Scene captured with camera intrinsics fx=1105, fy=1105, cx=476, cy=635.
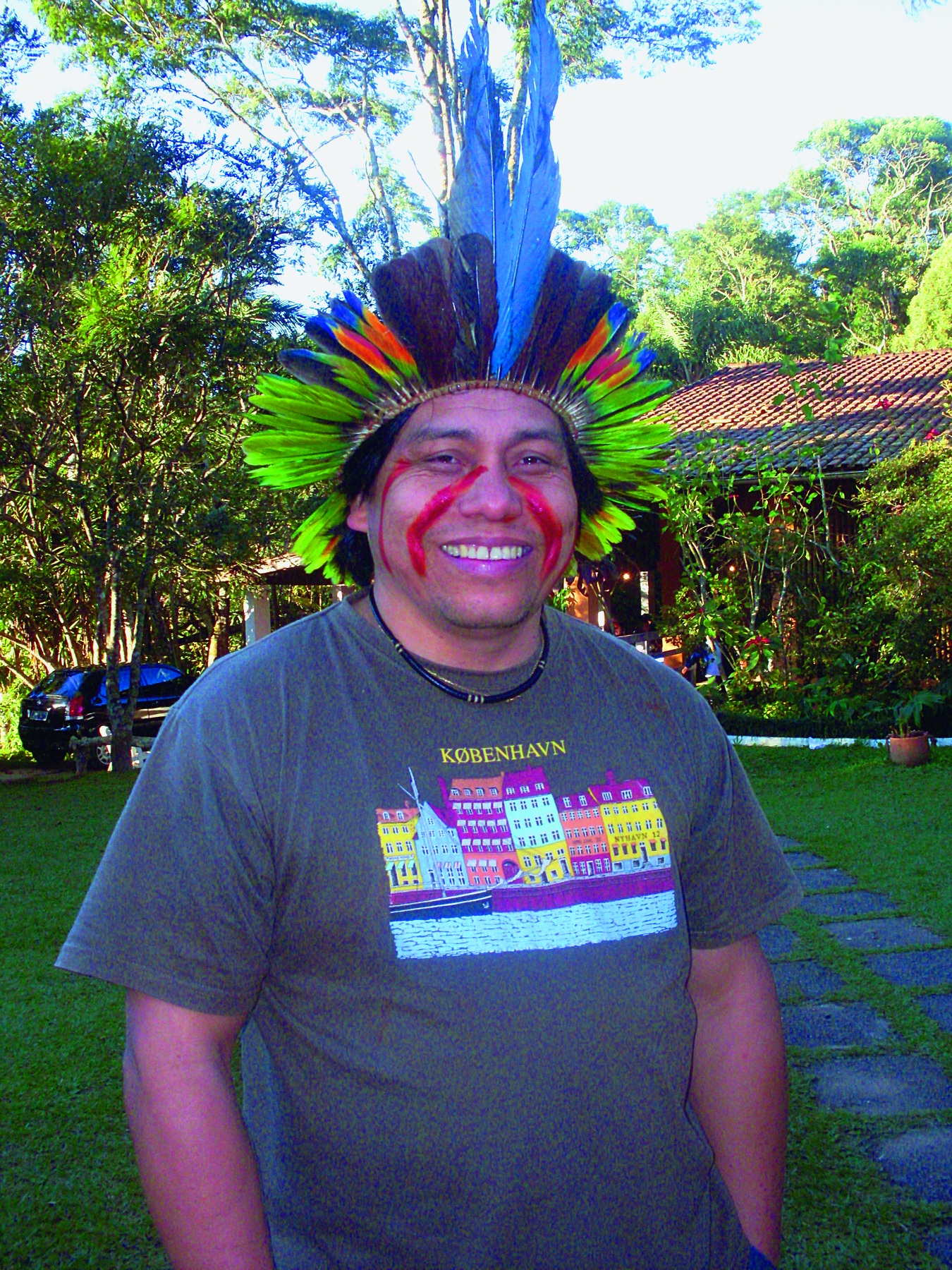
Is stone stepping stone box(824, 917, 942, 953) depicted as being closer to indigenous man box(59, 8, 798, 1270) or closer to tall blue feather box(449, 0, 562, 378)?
indigenous man box(59, 8, 798, 1270)

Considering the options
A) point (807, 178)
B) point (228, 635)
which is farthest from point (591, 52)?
point (807, 178)

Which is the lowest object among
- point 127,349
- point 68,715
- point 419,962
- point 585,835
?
point 68,715

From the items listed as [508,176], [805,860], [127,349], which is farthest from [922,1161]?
[127,349]

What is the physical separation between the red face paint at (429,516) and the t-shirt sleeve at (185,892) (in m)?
0.47

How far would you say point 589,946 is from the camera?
143 cm

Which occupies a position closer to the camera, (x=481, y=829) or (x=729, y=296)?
(x=481, y=829)

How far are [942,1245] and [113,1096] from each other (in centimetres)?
254

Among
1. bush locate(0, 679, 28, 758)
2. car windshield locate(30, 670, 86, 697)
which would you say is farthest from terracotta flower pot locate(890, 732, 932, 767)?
bush locate(0, 679, 28, 758)

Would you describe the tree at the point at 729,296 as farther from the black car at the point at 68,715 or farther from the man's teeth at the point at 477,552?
the man's teeth at the point at 477,552

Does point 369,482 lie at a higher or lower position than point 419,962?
higher

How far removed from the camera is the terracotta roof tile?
46.4 ft

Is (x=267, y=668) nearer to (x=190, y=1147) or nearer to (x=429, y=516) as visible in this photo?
(x=429, y=516)

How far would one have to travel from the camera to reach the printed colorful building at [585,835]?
1473 millimetres

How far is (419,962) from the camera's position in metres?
1.35
